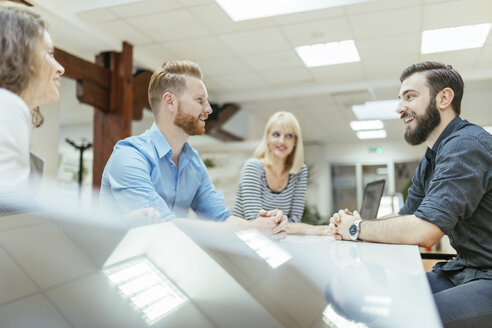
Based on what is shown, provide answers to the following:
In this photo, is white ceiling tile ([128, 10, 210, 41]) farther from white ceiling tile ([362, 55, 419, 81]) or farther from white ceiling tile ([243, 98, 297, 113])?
white ceiling tile ([243, 98, 297, 113])

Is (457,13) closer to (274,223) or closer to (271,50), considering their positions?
(271,50)

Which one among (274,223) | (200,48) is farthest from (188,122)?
(200,48)

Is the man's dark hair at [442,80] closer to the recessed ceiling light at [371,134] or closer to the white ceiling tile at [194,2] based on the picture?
the white ceiling tile at [194,2]

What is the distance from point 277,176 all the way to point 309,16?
5.92 ft

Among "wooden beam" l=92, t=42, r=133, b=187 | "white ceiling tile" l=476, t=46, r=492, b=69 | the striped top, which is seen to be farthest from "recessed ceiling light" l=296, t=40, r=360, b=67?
the striped top

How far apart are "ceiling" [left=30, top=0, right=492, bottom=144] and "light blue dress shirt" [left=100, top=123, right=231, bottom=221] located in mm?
1668

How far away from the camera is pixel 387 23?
3320 mm

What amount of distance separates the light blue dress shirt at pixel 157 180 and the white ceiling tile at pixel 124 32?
2604 mm

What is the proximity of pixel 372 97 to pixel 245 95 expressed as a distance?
166cm

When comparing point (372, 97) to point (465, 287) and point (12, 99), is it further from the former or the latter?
point (12, 99)

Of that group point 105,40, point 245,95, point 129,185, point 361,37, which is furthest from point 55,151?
point 129,185

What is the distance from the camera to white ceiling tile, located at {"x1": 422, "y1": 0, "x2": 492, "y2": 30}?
3.00 m

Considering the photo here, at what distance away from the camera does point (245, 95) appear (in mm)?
5367

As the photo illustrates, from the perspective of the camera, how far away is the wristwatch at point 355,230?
3.36ft
